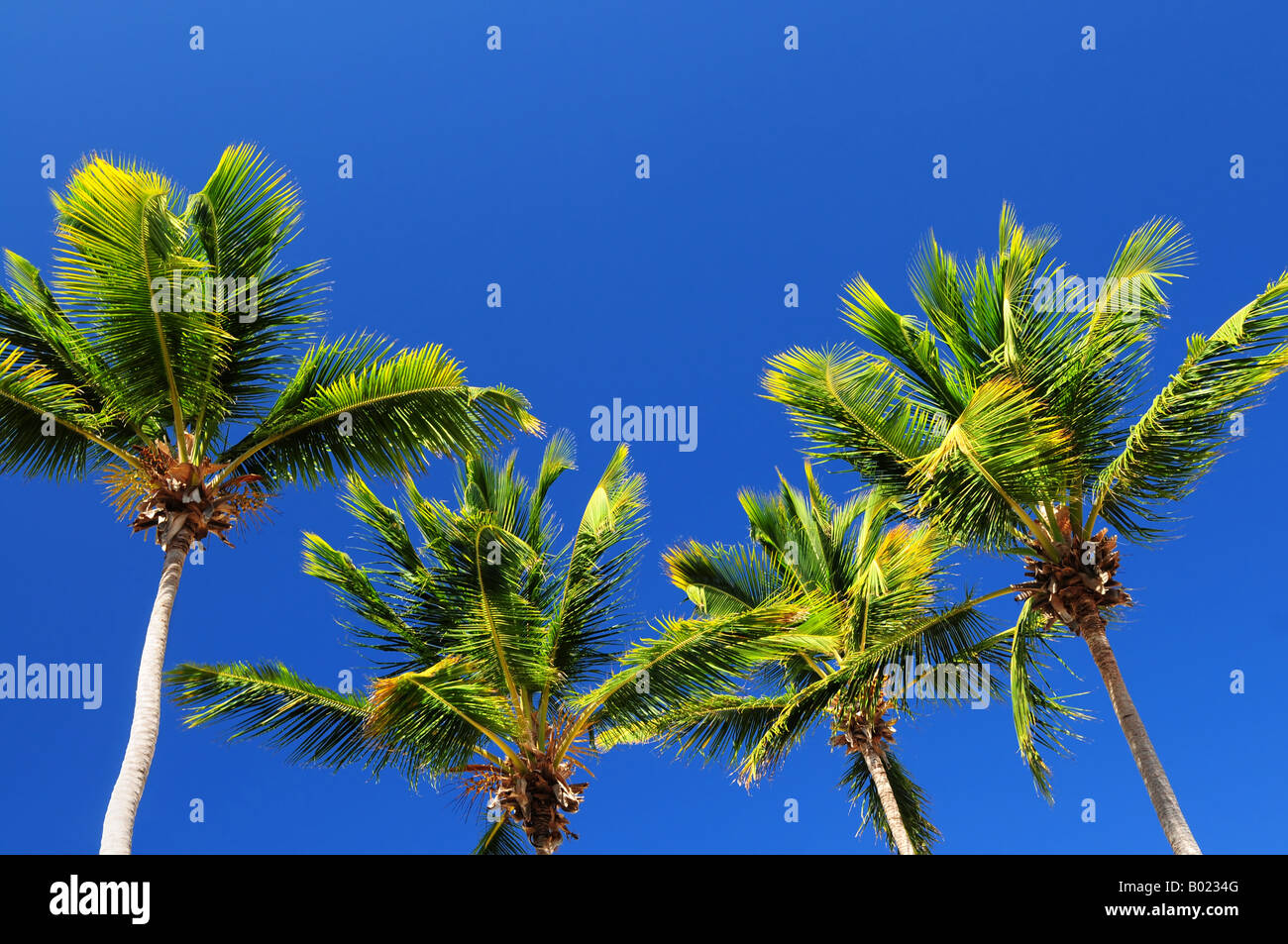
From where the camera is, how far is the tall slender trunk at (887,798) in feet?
41.1

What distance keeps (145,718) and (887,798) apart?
1004 centimetres

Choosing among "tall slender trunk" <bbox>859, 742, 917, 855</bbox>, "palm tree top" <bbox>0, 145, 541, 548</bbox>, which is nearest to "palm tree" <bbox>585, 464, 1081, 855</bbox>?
"tall slender trunk" <bbox>859, 742, 917, 855</bbox>

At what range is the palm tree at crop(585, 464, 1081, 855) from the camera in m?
10.2

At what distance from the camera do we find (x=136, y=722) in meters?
7.75

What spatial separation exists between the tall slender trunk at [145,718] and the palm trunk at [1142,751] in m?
9.37

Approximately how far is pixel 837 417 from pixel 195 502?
715 cm

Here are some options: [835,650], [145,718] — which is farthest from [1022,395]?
[145,718]

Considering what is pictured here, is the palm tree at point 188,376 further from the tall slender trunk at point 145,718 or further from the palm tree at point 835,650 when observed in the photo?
the palm tree at point 835,650

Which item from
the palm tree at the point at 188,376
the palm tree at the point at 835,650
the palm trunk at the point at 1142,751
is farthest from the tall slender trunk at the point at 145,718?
the palm trunk at the point at 1142,751

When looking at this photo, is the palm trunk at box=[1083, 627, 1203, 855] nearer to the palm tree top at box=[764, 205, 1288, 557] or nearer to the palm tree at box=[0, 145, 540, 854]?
the palm tree top at box=[764, 205, 1288, 557]

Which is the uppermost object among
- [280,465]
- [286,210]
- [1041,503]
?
[286,210]
